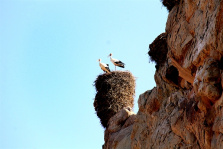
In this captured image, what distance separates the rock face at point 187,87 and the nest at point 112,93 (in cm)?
429

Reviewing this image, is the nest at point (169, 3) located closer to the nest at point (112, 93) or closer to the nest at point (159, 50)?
the nest at point (159, 50)

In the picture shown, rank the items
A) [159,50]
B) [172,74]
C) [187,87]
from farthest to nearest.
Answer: [159,50] < [172,74] < [187,87]

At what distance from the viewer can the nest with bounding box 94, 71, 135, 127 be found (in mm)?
14820

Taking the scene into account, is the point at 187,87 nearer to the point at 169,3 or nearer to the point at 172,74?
the point at 172,74

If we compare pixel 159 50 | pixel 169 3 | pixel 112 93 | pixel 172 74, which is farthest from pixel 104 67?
pixel 172 74

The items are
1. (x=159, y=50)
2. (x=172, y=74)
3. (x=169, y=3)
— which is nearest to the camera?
(x=172, y=74)

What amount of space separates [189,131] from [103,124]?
24.7 feet

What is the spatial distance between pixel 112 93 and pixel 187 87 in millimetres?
7475

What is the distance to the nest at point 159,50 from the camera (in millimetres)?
10174

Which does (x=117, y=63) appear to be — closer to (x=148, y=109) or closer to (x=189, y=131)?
(x=148, y=109)

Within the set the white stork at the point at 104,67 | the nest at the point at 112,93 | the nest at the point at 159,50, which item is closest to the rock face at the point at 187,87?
the nest at the point at 159,50

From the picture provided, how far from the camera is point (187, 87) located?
8141 millimetres

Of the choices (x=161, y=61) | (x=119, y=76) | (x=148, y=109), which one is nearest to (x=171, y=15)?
(x=161, y=61)

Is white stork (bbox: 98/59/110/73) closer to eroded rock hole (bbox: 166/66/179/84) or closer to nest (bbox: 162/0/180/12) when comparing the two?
nest (bbox: 162/0/180/12)
